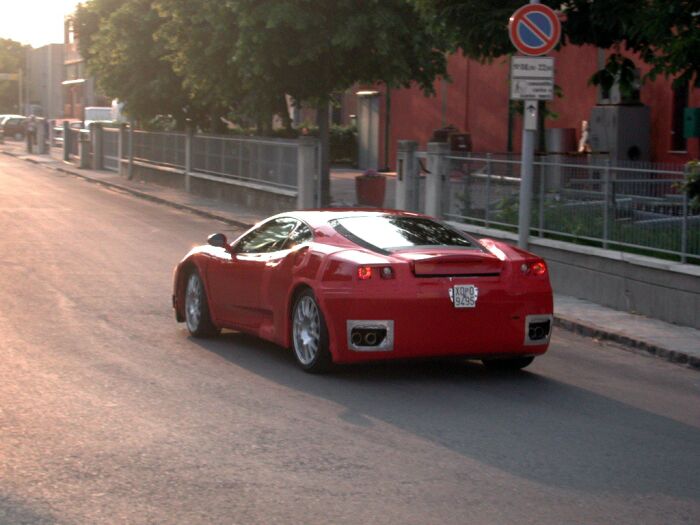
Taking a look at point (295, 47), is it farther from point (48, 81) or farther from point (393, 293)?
point (48, 81)

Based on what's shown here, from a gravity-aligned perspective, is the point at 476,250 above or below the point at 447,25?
below

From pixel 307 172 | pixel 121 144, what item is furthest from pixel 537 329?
pixel 121 144

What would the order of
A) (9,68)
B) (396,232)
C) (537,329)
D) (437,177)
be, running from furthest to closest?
(9,68), (437,177), (396,232), (537,329)

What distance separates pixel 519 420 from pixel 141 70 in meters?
30.5

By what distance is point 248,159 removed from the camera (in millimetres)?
30484

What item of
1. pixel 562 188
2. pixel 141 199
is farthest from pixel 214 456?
pixel 141 199

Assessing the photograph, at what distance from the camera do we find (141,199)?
113 feet

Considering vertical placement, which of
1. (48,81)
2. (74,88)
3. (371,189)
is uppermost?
(48,81)

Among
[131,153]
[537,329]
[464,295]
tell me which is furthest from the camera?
[131,153]

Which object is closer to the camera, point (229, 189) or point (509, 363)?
point (509, 363)

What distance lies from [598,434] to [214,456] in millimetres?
2491

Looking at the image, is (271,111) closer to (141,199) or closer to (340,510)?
(141,199)

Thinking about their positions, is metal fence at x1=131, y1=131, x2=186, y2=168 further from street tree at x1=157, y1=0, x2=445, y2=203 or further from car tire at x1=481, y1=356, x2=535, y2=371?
car tire at x1=481, y1=356, x2=535, y2=371

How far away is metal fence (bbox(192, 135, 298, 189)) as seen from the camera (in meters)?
27.6
